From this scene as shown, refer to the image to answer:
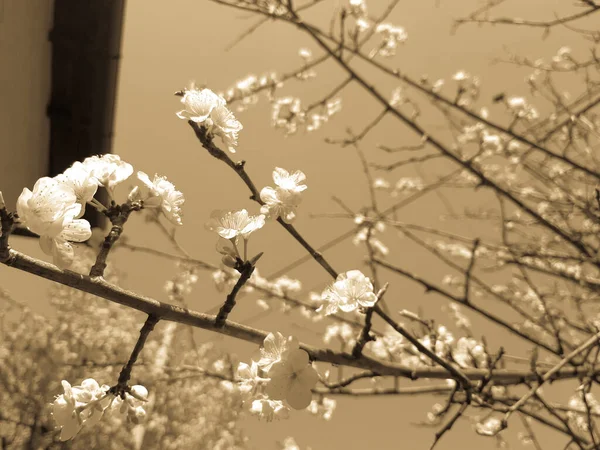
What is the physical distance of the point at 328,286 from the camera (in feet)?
3.52

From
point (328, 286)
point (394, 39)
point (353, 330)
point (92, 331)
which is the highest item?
point (394, 39)

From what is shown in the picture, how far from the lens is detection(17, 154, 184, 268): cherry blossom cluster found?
749 mm

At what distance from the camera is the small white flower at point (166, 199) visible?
0.96 meters

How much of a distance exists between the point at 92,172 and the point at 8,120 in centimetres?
233

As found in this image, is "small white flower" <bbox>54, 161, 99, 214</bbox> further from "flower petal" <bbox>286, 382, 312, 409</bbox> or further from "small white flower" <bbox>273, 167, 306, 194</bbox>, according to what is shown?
"flower petal" <bbox>286, 382, 312, 409</bbox>

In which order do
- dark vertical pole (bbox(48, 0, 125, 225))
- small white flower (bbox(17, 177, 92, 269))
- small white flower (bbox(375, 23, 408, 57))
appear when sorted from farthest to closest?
small white flower (bbox(375, 23, 408, 57))
dark vertical pole (bbox(48, 0, 125, 225))
small white flower (bbox(17, 177, 92, 269))

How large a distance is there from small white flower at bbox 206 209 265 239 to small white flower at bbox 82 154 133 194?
0.20 meters

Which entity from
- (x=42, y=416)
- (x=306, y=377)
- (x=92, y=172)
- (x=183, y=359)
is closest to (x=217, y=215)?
(x=92, y=172)

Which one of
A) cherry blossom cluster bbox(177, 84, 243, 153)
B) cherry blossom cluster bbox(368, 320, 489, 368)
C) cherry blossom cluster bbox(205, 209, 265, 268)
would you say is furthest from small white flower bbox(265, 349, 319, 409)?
cherry blossom cluster bbox(368, 320, 489, 368)

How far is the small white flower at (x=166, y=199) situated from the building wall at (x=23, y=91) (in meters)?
2.08

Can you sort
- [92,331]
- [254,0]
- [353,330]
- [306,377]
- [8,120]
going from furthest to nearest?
[92,331]
[353,330]
[8,120]
[254,0]
[306,377]

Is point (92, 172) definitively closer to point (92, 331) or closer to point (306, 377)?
point (306, 377)

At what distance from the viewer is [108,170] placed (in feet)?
3.05

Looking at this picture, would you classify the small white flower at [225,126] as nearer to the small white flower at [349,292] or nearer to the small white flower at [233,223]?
the small white flower at [233,223]
